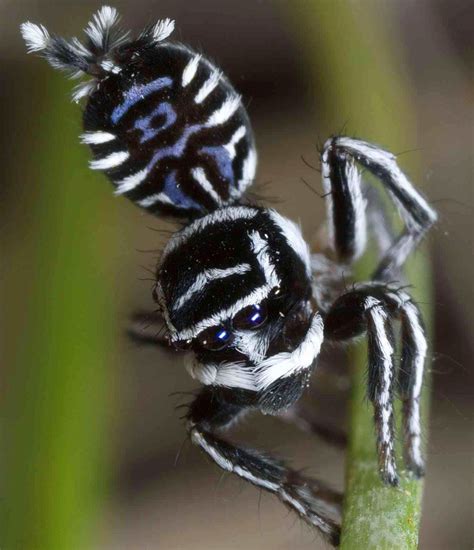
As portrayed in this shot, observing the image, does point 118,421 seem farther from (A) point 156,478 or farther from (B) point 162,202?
(B) point 162,202

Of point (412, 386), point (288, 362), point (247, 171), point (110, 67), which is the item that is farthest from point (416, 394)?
point (110, 67)

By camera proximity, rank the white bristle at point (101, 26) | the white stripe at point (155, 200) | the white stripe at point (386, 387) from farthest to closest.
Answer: the white stripe at point (155, 200)
the white bristle at point (101, 26)
the white stripe at point (386, 387)

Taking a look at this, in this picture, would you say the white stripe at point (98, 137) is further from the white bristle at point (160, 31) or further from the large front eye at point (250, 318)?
the large front eye at point (250, 318)

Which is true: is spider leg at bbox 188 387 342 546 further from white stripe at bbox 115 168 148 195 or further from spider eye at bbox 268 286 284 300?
white stripe at bbox 115 168 148 195

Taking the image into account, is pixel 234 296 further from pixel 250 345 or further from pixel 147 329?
pixel 147 329

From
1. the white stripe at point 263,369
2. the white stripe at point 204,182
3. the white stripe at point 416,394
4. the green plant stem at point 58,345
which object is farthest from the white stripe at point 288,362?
the green plant stem at point 58,345
